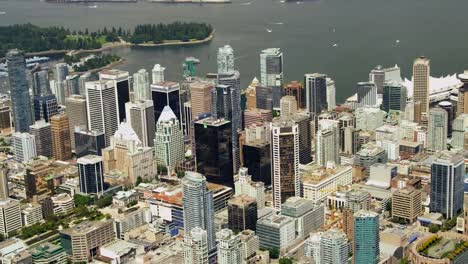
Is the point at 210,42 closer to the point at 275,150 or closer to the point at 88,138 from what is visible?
the point at 88,138

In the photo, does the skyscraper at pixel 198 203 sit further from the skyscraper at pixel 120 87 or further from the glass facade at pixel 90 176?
the skyscraper at pixel 120 87

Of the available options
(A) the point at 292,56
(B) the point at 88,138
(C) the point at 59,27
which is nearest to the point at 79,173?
(B) the point at 88,138

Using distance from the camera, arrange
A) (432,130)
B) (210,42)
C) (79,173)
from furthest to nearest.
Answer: (210,42) < (432,130) < (79,173)

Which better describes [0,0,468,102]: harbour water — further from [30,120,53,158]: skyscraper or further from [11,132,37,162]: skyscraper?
[11,132,37,162]: skyscraper

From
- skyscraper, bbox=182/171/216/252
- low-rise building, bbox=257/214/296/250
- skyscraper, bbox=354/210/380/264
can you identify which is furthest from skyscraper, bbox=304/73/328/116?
skyscraper, bbox=354/210/380/264

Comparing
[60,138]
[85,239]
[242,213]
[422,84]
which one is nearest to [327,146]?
[242,213]

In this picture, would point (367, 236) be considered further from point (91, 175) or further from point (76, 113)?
point (76, 113)
